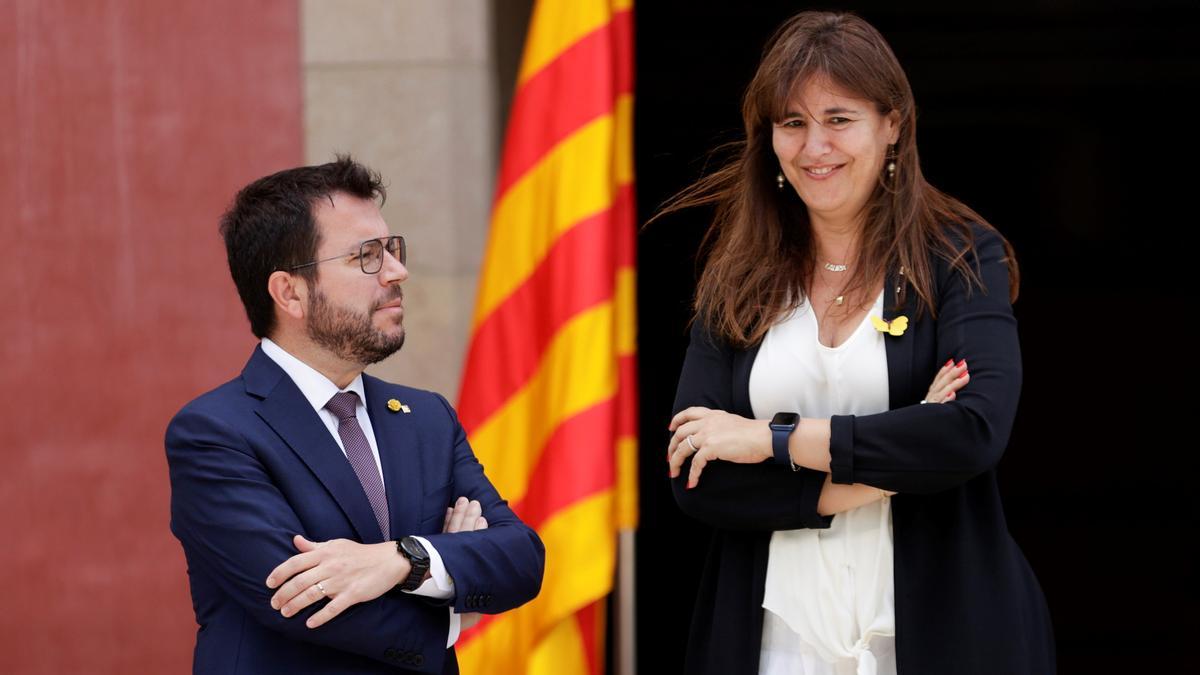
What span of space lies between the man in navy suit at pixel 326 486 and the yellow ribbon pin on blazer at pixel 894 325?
0.79m

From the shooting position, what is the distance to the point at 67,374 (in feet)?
15.1

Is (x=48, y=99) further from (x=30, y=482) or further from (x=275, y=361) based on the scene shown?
(x=275, y=361)

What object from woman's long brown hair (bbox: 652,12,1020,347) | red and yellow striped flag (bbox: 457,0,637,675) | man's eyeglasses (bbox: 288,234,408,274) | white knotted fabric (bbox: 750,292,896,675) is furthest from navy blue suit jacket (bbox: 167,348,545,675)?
red and yellow striped flag (bbox: 457,0,637,675)

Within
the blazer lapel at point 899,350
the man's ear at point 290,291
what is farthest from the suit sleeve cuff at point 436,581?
the blazer lapel at point 899,350

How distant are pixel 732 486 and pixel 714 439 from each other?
97 millimetres

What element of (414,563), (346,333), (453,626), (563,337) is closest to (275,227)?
(346,333)

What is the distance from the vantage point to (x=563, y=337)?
159 inches

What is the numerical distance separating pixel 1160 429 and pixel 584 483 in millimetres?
2259

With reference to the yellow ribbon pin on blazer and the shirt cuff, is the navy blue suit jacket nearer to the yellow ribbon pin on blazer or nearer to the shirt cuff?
the shirt cuff

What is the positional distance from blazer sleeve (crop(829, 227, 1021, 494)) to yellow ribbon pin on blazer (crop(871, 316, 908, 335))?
0.09m

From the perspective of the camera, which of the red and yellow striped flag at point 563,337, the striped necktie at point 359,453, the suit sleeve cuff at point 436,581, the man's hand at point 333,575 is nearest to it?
the man's hand at point 333,575

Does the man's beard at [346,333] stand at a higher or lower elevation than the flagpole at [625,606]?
higher

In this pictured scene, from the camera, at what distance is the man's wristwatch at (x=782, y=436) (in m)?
2.68

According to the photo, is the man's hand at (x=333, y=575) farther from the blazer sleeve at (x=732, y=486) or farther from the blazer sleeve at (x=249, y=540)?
the blazer sleeve at (x=732, y=486)
